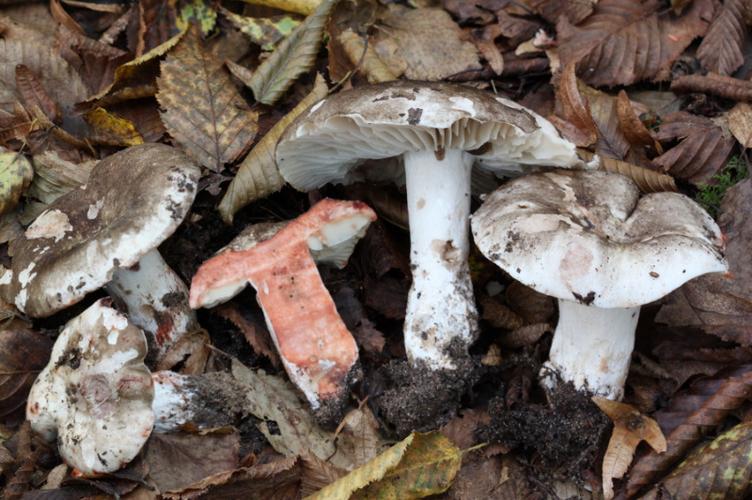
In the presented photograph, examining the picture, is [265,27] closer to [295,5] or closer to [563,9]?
[295,5]

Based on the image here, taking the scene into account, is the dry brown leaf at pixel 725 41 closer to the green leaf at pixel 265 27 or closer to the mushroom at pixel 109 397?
the green leaf at pixel 265 27

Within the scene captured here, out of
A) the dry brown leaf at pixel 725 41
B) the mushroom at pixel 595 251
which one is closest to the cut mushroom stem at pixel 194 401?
the mushroom at pixel 595 251

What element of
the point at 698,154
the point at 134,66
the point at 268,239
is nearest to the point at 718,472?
the point at 698,154

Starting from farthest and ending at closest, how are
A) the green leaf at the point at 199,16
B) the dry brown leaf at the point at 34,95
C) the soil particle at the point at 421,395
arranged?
1. the green leaf at the point at 199,16
2. the dry brown leaf at the point at 34,95
3. the soil particle at the point at 421,395

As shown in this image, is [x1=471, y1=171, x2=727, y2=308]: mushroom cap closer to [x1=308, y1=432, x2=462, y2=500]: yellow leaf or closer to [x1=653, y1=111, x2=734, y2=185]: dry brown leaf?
[x1=653, y1=111, x2=734, y2=185]: dry brown leaf

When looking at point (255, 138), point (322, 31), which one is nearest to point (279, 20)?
point (322, 31)

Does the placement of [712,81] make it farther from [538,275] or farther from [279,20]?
[279,20]

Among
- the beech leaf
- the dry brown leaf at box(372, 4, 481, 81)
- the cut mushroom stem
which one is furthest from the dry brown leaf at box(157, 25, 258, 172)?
the beech leaf
